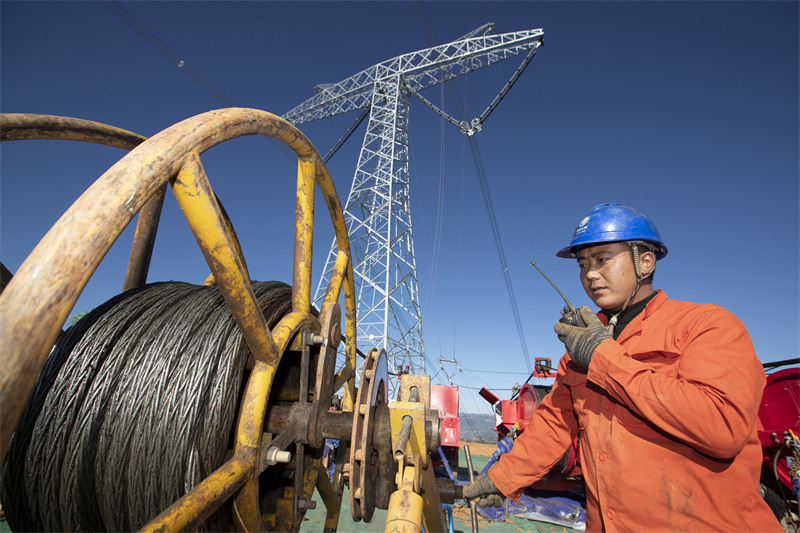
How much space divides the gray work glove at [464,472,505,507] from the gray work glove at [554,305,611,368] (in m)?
0.89

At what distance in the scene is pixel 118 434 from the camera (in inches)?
59.3

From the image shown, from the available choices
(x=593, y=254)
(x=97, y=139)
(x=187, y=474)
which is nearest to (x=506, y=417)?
(x=593, y=254)

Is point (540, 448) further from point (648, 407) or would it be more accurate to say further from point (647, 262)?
point (647, 262)

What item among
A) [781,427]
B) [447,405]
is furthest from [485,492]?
[447,405]

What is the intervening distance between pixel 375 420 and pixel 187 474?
747 millimetres

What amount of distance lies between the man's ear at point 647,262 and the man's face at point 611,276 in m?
0.08

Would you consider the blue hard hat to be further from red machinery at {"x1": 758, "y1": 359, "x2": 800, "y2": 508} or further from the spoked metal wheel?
red machinery at {"x1": 758, "y1": 359, "x2": 800, "y2": 508}

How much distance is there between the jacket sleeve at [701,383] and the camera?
51.2 inches

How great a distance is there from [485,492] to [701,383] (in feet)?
4.07

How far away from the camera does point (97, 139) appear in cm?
205

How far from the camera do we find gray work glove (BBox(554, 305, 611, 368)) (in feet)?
5.49

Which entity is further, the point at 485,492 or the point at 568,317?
the point at 485,492

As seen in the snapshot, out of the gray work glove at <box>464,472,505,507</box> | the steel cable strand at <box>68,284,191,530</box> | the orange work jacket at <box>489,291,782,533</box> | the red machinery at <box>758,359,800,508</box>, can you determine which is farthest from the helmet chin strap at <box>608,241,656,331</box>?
the red machinery at <box>758,359,800,508</box>

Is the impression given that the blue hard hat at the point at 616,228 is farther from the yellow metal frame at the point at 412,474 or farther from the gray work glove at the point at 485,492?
the gray work glove at the point at 485,492
